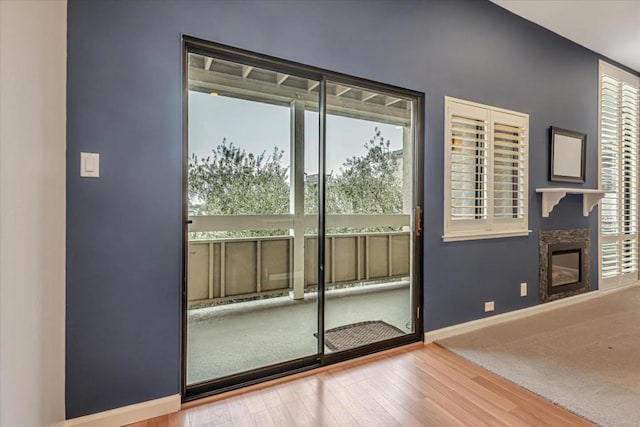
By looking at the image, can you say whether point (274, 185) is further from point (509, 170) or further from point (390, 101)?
point (509, 170)

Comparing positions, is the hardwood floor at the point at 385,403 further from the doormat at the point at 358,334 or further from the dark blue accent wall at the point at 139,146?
the dark blue accent wall at the point at 139,146

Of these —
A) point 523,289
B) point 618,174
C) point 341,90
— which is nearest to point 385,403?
point 341,90

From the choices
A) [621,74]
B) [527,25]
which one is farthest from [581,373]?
[621,74]

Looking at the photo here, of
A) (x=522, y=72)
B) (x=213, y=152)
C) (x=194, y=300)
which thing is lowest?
(x=194, y=300)

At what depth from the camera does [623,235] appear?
14.4 ft

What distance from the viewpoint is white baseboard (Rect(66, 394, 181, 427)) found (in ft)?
5.47

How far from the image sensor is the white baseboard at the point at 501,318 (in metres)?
2.80

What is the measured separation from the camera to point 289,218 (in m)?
2.50

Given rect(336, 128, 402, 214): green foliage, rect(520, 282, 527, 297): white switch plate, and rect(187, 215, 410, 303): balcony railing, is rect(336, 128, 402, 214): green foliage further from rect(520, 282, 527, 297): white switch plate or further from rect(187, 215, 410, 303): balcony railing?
rect(520, 282, 527, 297): white switch plate

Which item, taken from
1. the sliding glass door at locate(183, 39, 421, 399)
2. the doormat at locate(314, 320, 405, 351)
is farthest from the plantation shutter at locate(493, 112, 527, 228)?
the doormat at locate(314, 320, 405, 351)

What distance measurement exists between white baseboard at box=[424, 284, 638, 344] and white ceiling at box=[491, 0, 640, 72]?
2.88m

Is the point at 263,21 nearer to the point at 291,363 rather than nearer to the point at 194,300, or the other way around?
the point at 194,300
